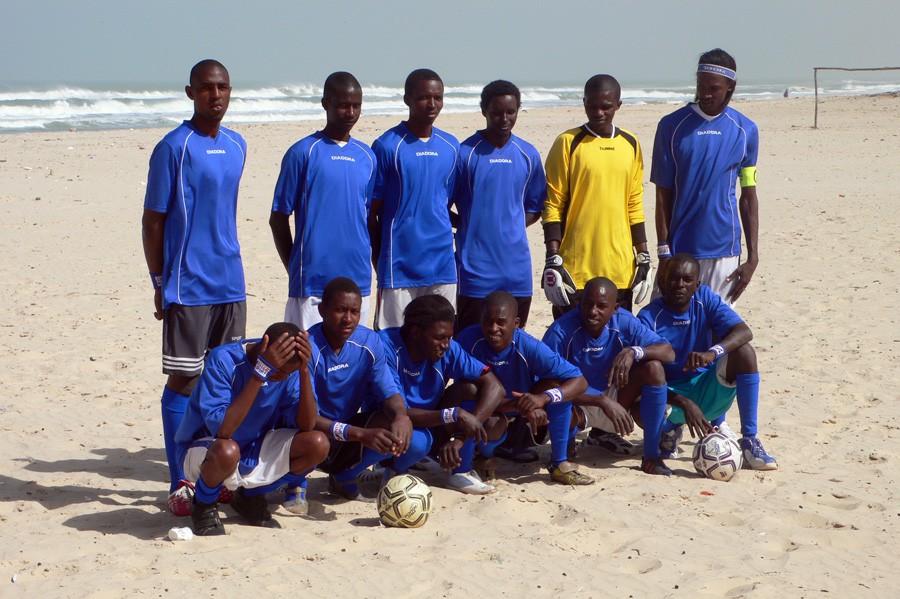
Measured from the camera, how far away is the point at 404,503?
546 cm

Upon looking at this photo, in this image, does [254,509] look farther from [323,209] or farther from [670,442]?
[670,442]

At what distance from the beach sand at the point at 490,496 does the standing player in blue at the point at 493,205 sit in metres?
1.21

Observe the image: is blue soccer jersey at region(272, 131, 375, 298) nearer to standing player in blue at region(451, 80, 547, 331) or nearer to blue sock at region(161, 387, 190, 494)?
standing player in blue at region(451, 80, 547, 331)

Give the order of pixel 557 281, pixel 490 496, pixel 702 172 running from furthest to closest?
pixel 702 172 → pixel 557 281 → pixel 490 496

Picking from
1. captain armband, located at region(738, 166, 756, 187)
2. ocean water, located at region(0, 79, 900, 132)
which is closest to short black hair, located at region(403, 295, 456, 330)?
captain armband, located at region(738, 166, 756, 187)

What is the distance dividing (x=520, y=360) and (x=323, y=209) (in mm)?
1464

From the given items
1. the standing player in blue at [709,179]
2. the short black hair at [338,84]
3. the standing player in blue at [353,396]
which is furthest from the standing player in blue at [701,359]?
the short black hair at [338,84]

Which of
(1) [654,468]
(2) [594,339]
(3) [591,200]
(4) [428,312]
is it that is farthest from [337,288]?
(1) [654,468]

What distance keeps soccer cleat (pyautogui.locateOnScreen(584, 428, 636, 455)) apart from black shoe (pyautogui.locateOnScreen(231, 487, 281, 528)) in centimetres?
238

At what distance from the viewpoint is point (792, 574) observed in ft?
15.9

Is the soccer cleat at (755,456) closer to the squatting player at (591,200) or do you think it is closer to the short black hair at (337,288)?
the squatting player at (591,200)

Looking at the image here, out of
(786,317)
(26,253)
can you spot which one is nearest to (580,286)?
(786,317)

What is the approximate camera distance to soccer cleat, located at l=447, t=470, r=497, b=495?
605 centimetres

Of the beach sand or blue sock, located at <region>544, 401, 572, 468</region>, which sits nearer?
the beach sand
